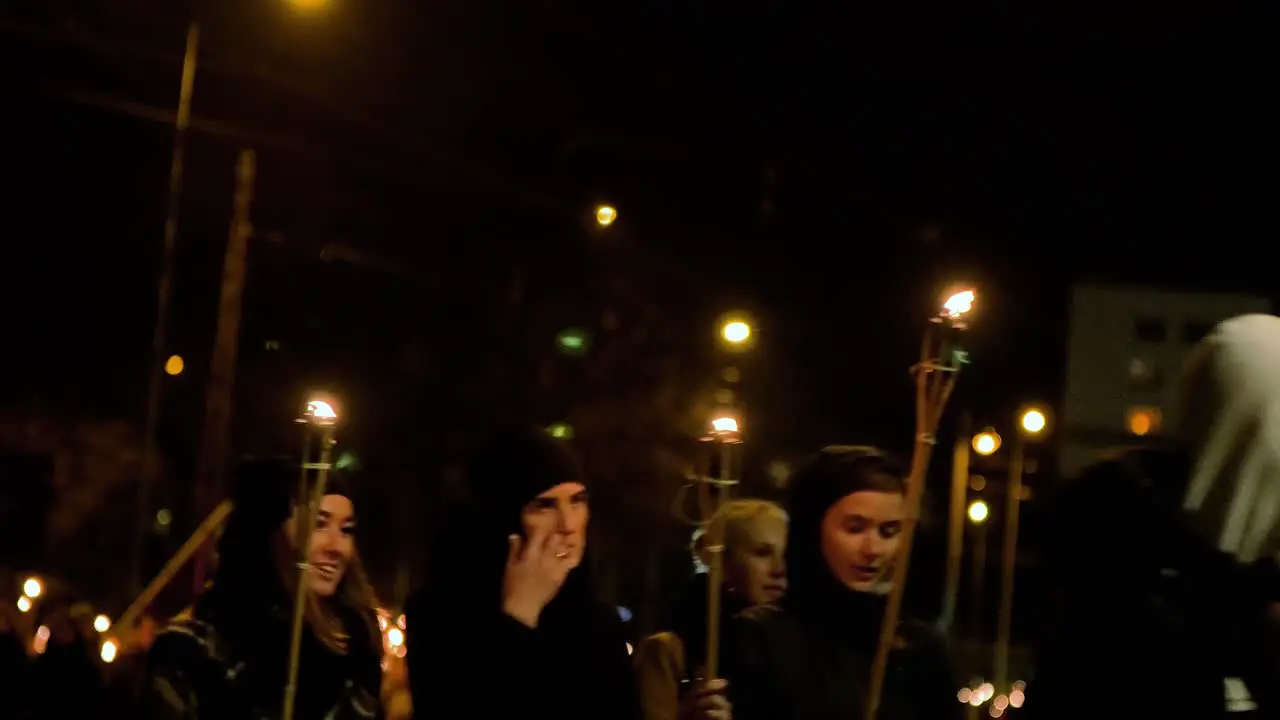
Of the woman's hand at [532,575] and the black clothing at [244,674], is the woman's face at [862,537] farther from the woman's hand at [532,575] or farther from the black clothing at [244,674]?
the black clothing at [244,674]

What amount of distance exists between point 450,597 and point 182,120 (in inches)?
446

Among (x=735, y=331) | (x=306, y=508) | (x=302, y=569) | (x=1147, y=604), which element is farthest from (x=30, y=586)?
(x=1147, y=604)

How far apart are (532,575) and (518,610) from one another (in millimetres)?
106

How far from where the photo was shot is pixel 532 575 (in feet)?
15.2

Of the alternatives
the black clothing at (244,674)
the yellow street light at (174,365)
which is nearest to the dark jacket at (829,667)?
the black clothing at (244,674)

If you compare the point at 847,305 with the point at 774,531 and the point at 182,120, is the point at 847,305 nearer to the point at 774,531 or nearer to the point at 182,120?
the point at 182,120

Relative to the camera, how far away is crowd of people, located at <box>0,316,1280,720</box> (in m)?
2.67

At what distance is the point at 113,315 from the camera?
24875mm

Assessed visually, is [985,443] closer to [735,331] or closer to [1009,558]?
[735,331]

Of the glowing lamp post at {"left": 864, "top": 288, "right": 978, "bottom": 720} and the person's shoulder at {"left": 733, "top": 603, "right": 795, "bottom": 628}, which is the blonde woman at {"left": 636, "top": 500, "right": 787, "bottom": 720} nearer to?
the person's shoulder at {"left": 733, "top": 603, "right": 795, "bottom": 628}

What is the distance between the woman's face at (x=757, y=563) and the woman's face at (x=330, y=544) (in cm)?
143

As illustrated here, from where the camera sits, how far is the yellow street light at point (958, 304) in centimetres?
393

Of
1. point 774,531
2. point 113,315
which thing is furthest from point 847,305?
point 774,531

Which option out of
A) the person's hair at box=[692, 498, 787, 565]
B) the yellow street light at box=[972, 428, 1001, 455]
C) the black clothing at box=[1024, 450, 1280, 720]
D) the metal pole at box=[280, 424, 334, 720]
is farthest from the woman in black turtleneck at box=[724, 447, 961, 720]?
the yellow street light at box=[972, 428, 1001, 455]
